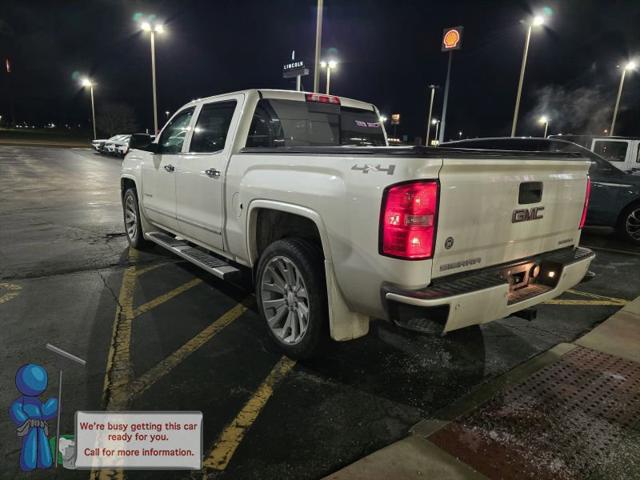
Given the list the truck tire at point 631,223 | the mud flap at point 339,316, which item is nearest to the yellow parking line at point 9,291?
the mud flap at point 339,316

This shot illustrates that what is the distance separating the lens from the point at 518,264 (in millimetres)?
3055

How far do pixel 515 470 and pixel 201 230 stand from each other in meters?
3.30

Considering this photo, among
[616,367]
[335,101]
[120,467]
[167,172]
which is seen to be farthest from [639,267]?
[120,467]

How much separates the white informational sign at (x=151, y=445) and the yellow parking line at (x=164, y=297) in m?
1.87

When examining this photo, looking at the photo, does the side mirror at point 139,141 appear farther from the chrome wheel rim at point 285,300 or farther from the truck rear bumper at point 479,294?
the truck rear bumper at point 479,294

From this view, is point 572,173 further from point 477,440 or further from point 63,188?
point 63,188

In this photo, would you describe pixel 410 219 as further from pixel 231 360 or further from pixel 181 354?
pixel 181 354

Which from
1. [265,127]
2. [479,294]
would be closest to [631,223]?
[479,294]

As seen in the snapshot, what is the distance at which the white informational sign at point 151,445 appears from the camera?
7.27ft

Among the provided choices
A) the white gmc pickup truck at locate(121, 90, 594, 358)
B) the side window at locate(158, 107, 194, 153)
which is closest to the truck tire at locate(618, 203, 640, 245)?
the white gmc pickup truck at locate(121, 90, 594, 358)

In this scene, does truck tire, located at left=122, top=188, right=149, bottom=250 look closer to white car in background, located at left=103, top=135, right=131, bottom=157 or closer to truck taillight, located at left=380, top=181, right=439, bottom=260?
truck taillight, located at left=380, top=181, right=439, bottom=260

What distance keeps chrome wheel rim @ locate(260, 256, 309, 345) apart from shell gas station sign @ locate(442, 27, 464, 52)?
20.7 m

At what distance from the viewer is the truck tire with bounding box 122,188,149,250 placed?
20.2 ft

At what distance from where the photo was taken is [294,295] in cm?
330
